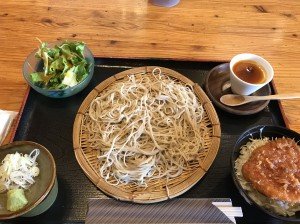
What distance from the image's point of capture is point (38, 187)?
1.22 metres

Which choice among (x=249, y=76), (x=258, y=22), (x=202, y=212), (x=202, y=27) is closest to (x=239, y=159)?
(x=202, y=212)

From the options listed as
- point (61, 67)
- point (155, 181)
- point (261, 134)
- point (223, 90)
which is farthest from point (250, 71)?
point (61, 67)

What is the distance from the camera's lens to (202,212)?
128cm

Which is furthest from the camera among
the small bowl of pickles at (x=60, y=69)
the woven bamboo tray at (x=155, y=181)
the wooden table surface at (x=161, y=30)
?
the wooden table surface at (x=161, y=30)

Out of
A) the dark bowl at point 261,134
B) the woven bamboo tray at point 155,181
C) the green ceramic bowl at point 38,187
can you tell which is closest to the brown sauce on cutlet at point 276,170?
the dark bowl at point 261,134

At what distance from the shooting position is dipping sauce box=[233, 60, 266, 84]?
5.28 feet

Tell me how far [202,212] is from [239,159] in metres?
0.30

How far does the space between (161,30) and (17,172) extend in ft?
4.28

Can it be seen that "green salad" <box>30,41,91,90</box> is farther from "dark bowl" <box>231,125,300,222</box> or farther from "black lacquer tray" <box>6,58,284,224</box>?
"dark bowl" <box>231,125,300,222</box>

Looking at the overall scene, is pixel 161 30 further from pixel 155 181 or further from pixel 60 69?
pixel 155 181

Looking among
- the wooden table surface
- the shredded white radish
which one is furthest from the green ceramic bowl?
the wooden table surface

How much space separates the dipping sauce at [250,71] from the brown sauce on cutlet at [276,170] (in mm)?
403

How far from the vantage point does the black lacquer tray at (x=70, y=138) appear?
1312mm

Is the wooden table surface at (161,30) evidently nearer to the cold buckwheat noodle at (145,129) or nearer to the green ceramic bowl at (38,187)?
the cold buckwheat noodle at (145,129)
